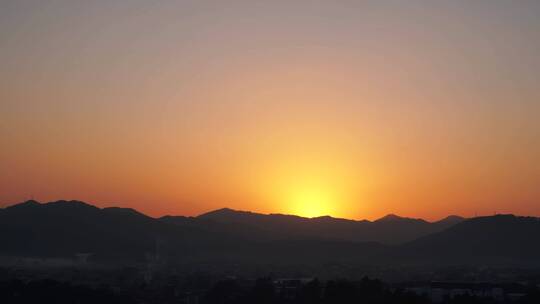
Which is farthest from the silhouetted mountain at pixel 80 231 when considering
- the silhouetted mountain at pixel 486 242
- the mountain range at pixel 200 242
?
the silhouetted mountain at pixel 486 242

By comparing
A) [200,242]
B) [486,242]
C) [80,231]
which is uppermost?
[80,231]

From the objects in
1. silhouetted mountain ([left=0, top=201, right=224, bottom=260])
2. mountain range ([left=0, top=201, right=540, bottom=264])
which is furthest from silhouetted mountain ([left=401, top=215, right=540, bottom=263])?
silhouetted mountain ([left=0, top=201, right=224, bottom=260])

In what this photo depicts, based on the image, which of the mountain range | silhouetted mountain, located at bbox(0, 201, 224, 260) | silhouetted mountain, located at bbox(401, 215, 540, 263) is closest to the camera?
silhouetted mountain, located at bbox(0, 201, 224, 260)

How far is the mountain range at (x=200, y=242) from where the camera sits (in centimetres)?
13938

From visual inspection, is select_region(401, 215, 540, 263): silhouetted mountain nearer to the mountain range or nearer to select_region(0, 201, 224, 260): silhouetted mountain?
the mountain range

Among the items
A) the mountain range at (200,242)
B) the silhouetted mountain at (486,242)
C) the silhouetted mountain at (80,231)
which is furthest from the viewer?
the silhouetted mountain at (486,242)

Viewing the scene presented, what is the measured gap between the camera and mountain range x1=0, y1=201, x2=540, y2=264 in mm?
139375

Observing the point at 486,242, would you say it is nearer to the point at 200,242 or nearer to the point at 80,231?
the point at 200,242

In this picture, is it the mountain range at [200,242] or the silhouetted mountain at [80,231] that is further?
the mountain range at [200,242]

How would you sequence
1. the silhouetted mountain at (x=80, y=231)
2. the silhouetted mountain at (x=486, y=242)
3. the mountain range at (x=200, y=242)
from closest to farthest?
the silhouetted mountain at (x=80, y=231)
the mountain range at (x=200, y=242)
the silhouetted mountain at (x=486, y=242)

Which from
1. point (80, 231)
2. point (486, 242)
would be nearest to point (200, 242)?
point (80, 231)

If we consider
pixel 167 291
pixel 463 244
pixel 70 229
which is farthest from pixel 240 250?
pixel 167 291

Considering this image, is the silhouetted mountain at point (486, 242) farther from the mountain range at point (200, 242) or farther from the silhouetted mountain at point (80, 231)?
the silhouetted mountain at point (80, 231)

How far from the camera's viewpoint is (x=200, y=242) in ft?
543
